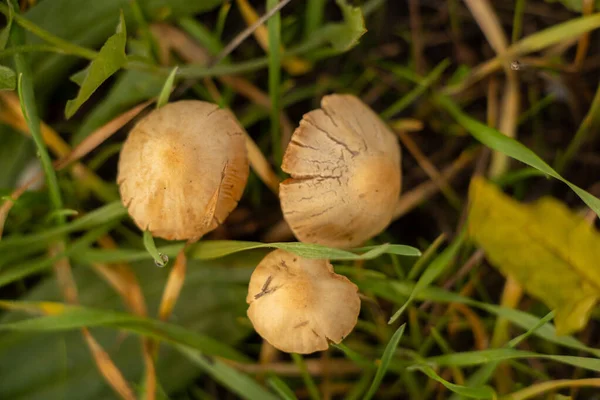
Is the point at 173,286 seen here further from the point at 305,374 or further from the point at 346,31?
the point at 346,31

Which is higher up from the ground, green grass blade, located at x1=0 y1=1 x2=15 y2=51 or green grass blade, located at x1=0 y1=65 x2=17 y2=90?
green grass blade, located at x1=0 y1=1 x2=15 y2=51

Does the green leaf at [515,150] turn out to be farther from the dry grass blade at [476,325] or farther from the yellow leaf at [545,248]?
the dry grass blade at [476,325]

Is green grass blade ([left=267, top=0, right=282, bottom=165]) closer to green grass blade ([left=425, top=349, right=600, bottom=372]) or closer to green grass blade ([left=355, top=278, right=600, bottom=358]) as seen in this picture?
green grass blade ([left=355, top=278, right=600, bottom=358])

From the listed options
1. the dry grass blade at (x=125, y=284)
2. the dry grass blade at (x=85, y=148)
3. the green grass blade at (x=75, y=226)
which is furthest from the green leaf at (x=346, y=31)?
the dry grass blade at (x=125, y=284)

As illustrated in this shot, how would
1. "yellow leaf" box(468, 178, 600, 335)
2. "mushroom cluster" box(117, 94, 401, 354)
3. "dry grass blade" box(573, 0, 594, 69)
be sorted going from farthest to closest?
"dry grass blade" box(573, 0, 594, 69), "mushroom cluster" box(117, 94, 401, 354), "yellow leaf" box(468, 178, 600, 335)

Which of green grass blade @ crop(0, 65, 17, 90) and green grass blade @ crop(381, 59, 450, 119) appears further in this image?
green grass blade @ crop(381, 59, 450, 119)

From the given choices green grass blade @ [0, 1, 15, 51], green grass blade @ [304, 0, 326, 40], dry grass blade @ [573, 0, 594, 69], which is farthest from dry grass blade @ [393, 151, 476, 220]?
green grass blade @ [0, 1, 15, 51]

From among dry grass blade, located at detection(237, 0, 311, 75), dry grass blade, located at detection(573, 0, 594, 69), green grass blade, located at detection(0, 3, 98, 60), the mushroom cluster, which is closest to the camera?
the mushroom cluster
